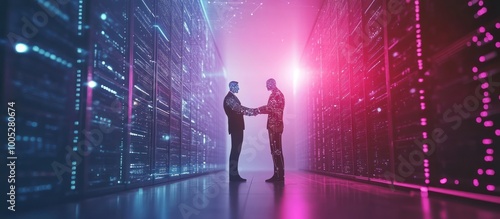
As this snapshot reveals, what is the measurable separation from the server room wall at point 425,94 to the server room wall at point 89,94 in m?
2.71

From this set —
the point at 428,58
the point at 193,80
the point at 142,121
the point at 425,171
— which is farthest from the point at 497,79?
the point at 193,80

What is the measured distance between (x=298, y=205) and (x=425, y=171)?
1.37 meters

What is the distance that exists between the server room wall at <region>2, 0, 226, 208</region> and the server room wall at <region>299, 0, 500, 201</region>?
8.88 feet

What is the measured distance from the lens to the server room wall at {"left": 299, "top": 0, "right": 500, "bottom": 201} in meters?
2.34

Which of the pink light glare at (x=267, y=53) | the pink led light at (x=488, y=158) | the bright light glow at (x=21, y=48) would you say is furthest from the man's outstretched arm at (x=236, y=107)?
the bright light glow at (x=21, y=48)

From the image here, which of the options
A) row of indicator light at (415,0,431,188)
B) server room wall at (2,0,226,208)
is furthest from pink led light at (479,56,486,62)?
server room wall at (2,0,226,208)

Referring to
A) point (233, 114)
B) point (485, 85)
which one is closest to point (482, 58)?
point (485, 85)

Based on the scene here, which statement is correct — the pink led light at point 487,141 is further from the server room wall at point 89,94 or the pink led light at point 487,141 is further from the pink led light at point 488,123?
the server room wall at point 89,94

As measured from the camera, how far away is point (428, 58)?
9.76ft

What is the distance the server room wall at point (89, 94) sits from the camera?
204 cm

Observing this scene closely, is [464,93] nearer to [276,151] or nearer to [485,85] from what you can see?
[485,85]

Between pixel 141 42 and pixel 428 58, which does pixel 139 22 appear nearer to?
pixel 141 42

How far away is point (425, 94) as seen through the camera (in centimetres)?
298

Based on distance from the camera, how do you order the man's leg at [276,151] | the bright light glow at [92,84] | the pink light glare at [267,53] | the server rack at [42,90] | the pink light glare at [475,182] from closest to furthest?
the server rack at [42,90] < the pink light glare at [475,182] < the bright light glow at [92,84] < the man's leg at [276,151] < the pink light glare at [267,53]
